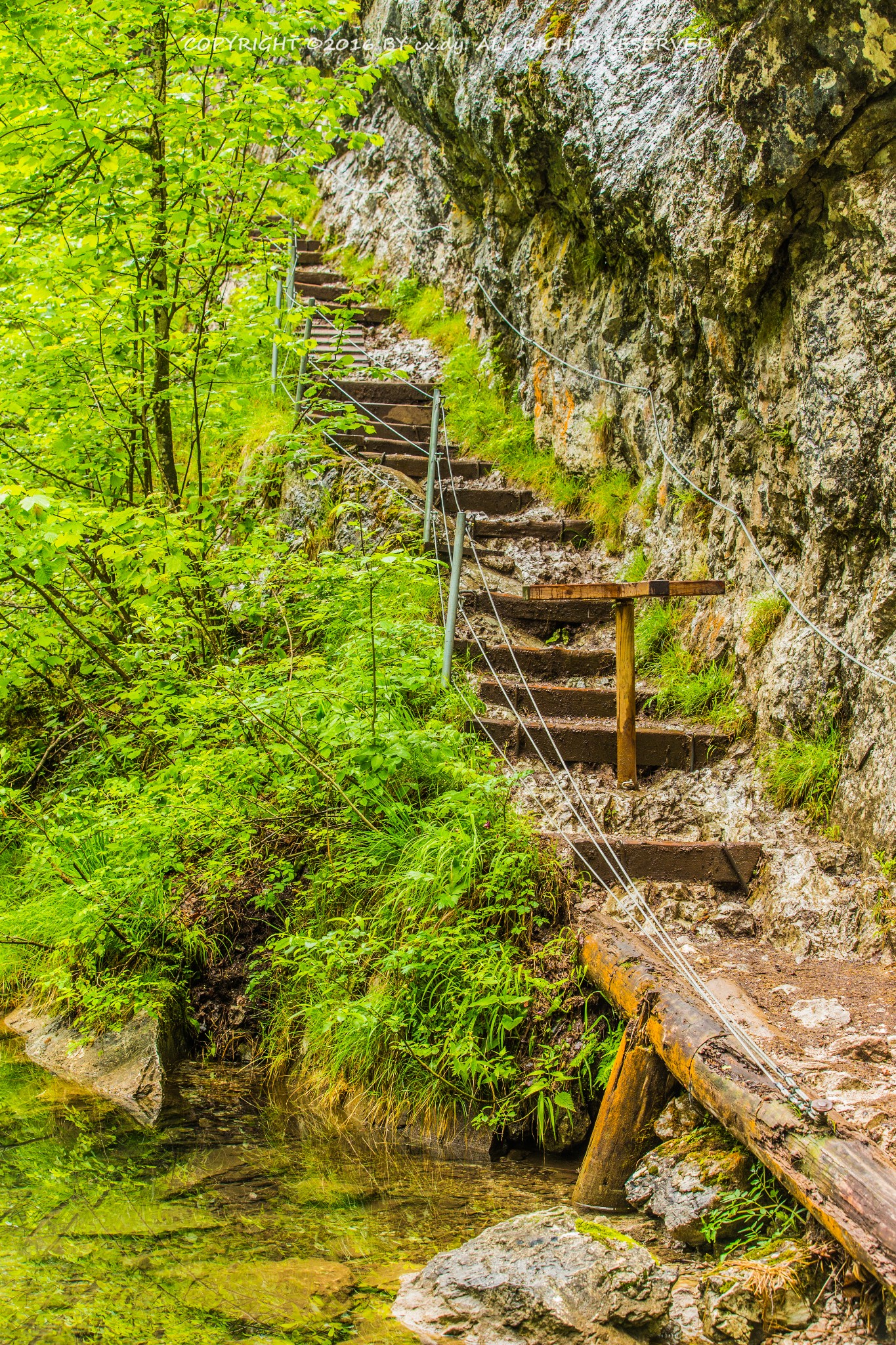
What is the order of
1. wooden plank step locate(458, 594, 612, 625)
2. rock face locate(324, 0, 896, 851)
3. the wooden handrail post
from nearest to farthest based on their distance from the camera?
rock face locate(324, 0, 896, 851) → the wooden handrail post → wooden plank step locate(458, 594, 612, 625)

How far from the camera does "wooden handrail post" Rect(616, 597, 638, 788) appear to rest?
5.04m

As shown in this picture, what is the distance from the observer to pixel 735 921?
4.37 m

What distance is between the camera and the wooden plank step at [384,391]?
361 inches

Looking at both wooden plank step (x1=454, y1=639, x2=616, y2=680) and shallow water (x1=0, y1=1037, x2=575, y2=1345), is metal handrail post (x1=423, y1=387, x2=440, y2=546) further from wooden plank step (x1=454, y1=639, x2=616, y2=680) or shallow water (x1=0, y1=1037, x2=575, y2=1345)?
shallow water (x1=0, y1=1037, x2=575, y2=1345)

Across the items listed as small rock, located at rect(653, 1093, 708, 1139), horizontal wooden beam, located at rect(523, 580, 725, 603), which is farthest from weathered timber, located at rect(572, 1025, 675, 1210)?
horizontal wooden beam, located at rect(523, 580, 725, 603)

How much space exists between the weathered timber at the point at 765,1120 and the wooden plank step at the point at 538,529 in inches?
165

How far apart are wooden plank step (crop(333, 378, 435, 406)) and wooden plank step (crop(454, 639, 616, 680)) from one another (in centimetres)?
365

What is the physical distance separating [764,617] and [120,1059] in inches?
153

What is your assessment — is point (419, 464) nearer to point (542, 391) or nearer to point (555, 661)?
point (542, 391)

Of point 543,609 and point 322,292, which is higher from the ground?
point 322,292

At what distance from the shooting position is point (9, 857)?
6.80 metres

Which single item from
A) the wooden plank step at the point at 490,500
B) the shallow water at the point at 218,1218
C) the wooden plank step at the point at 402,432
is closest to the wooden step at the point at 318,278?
the wooden plank step at the point at 402,432

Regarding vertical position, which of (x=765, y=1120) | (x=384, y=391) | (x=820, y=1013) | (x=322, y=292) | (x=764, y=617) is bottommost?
(x=820, y=1013)

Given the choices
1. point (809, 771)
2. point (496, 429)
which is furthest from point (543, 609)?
point (496, 429)
